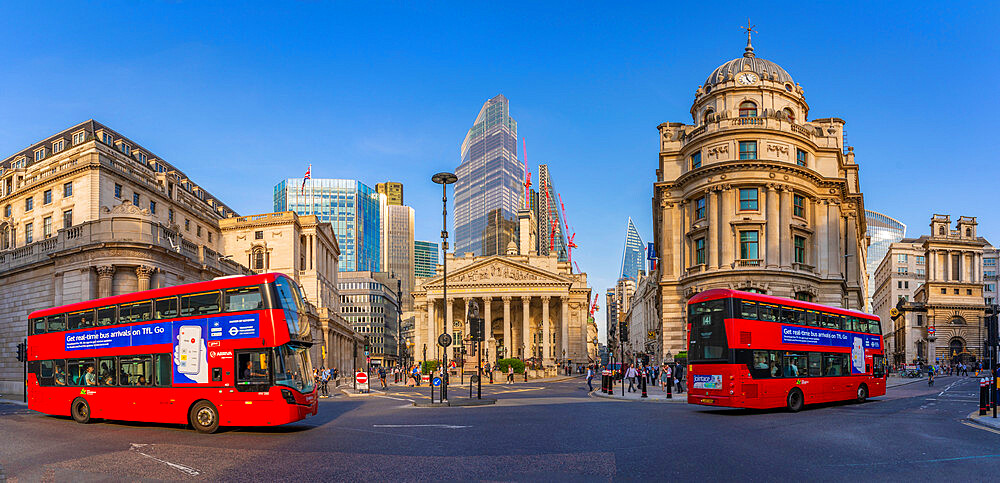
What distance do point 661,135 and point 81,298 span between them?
4048 cm

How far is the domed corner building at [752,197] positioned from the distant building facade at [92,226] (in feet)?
105

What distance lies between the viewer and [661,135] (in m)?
56.2

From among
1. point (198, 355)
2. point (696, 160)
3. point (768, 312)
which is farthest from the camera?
point (696, 160)

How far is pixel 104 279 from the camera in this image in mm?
35938

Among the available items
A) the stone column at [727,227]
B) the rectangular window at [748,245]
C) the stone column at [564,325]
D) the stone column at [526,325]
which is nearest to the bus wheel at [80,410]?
the stone column at [727,227]

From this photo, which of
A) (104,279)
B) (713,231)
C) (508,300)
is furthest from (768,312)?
(508,300)

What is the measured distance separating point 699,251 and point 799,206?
741cm

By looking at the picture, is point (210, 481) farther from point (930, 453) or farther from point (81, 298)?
point (81, 298)

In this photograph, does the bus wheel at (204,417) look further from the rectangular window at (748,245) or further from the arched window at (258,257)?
the arched window at (258,257)

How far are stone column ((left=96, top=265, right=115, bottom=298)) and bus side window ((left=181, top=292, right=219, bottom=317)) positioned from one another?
66.7 ft

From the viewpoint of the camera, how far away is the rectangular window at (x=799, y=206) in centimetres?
4966

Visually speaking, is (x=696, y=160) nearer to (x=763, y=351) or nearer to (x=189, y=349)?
(x=763, y=351)

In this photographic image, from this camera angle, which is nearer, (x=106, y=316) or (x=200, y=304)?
(x=200, y=304)

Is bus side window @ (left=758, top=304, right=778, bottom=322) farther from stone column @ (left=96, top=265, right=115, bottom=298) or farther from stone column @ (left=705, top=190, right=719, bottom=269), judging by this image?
stone column @ (left=96, top=265, right=115, bottom=298)
